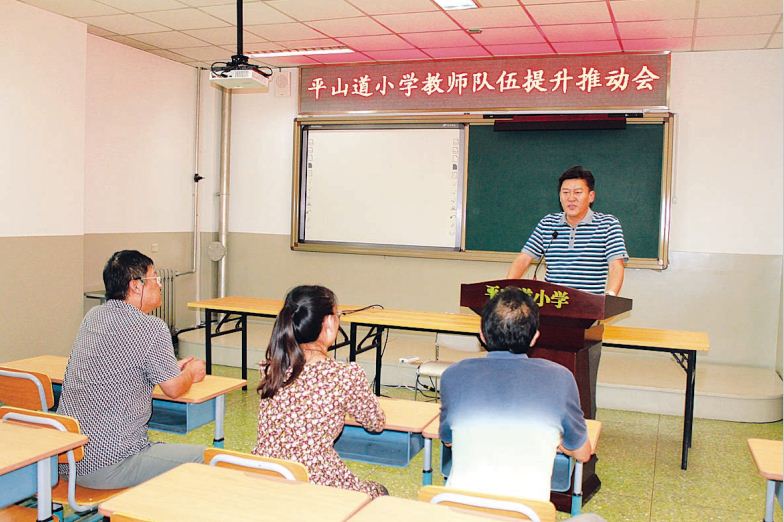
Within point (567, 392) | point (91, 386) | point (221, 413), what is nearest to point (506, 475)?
point (567, 392)

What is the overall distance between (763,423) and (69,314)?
5.43 metres

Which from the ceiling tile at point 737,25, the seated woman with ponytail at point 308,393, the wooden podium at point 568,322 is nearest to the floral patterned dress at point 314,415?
the seated woman with ponytail at point 308,393

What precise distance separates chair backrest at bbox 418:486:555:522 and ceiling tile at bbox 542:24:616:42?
14.5 ft

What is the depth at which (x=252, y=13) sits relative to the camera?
5359 millimetres

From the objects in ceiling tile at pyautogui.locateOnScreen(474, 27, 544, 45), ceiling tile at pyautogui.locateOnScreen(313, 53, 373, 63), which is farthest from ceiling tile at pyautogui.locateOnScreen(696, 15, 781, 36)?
ceiling tile at pyautogui.locateOnScreen(313, 53, 373, 63)

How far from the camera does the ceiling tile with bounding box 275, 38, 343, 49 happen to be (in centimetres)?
616

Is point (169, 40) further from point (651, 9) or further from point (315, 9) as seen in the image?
point (651, 9)

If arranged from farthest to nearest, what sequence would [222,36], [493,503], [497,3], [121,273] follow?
1. [222,36]
2. [497,3]
3. [121,273]
4. [493,503]

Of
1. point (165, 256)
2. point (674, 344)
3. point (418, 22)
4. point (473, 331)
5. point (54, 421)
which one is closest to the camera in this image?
point (54, 421)

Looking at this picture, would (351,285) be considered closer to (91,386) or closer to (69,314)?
(69,314)

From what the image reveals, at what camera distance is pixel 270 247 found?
7.53 m

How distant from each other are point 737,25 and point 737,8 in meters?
0.43

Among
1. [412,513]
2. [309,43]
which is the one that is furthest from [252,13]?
[412,513]

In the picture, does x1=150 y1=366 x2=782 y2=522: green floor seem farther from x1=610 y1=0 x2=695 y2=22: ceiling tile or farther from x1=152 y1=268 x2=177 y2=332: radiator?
x1=610 y1=0 x2=695 y2=22: ceiling tile
